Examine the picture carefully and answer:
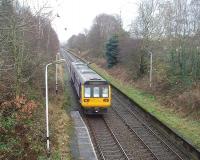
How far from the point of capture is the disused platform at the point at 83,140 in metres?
17.0

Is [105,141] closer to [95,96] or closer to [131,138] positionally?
[131,138]

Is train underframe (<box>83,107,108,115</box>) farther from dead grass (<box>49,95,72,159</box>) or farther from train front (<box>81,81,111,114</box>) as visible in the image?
dead grass (<box>49,95,72,159</box>)

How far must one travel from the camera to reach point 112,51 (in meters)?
51.5

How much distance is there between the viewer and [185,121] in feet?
74.8

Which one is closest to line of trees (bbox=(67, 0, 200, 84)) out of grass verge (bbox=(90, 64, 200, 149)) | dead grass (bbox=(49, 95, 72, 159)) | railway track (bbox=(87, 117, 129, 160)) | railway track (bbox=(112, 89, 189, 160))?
grass verge (bbox=(90, 64, 200, 149))

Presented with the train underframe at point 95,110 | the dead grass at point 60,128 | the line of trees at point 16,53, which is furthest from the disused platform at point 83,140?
the line of trees at point 16,53

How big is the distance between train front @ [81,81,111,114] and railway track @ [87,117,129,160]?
0.93 meters

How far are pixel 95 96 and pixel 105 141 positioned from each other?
5.43 meters

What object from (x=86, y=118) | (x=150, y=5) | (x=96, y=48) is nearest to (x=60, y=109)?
(x=86, y=118)

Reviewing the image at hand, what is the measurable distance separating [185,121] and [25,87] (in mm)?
10445

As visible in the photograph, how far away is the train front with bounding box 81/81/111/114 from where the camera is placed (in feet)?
80.8

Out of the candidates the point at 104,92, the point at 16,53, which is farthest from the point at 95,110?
the point at 16,53

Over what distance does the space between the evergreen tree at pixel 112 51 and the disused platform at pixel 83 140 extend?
2670 centimetres

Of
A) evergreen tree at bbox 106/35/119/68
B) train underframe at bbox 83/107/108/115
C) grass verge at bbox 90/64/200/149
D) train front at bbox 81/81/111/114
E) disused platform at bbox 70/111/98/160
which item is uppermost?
evergreen tree at bbox 106/35/119/68
